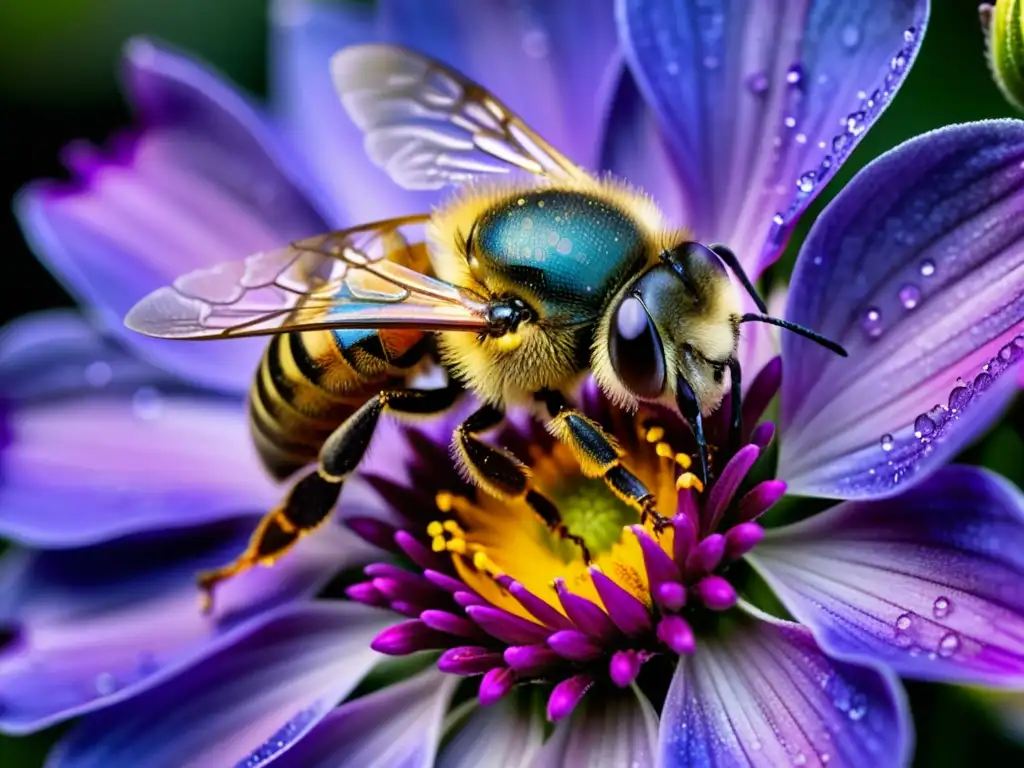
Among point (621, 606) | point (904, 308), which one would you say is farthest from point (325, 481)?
point (904, 308)

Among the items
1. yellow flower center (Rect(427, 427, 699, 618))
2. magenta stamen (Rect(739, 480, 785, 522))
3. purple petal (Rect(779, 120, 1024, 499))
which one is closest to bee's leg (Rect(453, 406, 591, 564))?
yellow flower center (Rect(427, 427, 699, 618))

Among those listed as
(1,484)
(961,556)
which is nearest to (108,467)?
(1,484)

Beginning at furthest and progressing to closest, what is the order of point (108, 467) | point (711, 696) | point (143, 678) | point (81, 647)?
point (108, 467)
point (81, 647)
point (143, 678)
point (711, 696)

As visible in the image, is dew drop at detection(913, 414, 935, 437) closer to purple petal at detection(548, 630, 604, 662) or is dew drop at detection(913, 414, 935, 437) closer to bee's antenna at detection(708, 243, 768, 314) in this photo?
bee's antenna at detection(708, 243, 768, 314)

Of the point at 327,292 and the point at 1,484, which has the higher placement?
the point at 327,292

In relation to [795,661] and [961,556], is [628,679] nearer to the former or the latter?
[795,661]

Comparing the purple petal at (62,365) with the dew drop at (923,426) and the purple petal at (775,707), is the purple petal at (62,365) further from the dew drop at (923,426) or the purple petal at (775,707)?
the dew drop at (923,426)

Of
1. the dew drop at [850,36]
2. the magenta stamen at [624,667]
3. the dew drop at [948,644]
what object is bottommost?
the magenta stamen at [624,667]

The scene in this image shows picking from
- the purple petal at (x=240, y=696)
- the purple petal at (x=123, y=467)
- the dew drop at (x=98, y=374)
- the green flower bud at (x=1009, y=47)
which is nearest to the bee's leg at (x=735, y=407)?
the green flower bud at (x=1009, y=47)
